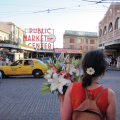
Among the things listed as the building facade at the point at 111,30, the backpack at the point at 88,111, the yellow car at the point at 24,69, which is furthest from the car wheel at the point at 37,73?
the building facade at the point at 111,30

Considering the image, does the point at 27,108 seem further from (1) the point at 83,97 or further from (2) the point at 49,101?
(1) the point at 83,97

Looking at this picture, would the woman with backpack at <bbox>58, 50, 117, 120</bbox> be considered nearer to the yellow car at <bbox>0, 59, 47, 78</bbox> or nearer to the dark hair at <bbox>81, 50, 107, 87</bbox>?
the dark hair at <bbox>81, 50, 107, 87</bbox>

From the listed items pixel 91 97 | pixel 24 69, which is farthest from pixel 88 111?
pixel 24 69

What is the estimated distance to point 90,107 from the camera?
1375mm

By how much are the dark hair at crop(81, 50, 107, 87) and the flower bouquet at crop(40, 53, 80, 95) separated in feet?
1.18

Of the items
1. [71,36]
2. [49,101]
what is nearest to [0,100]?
[49,101]

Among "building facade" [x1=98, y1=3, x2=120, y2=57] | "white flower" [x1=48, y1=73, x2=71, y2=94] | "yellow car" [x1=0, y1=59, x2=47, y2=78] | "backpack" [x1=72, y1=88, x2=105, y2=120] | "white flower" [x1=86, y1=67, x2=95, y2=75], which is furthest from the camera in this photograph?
"building facade" [x1=98, y1=3, x2=120, y2=57]

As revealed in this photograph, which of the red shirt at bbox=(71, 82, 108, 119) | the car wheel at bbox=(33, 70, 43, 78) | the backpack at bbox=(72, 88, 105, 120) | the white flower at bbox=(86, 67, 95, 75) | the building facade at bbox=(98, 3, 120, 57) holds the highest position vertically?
the building facade at bbox=(98, 3, 120, 57)

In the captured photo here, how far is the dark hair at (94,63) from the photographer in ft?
5.07

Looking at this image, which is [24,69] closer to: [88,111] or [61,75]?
[61,75]

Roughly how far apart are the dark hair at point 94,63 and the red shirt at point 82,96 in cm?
8

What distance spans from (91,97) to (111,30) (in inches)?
1118

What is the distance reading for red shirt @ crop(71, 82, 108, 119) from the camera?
4.72ft

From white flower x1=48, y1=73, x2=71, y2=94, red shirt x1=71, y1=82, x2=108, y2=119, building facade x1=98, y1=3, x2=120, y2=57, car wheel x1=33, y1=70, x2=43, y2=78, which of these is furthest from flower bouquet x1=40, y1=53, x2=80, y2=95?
building facade x1=98, y1=3, x2=120, y2=57
